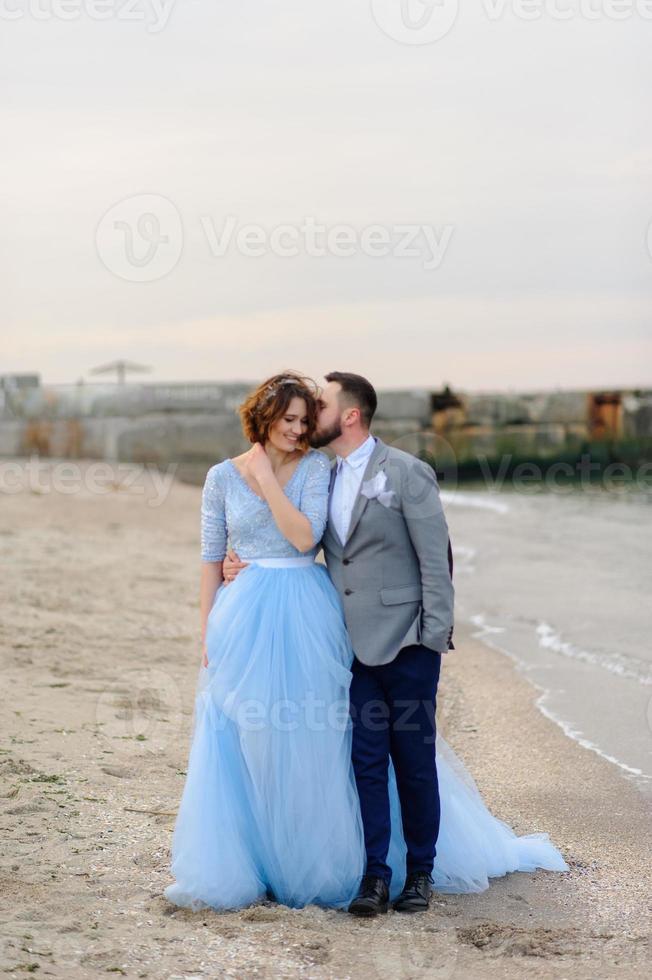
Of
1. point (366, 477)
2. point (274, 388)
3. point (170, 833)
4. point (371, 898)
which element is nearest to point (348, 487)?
point (366, 477)

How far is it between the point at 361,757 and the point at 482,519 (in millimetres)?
17768

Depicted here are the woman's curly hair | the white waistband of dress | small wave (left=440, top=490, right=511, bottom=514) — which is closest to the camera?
the woman's curly hair

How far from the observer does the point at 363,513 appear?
4133 mm

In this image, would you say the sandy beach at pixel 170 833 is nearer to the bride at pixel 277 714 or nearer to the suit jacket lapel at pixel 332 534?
the bride at pixel 277 714

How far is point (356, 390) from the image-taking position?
4.19 m

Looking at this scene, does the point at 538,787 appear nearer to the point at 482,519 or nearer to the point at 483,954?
the point at 483,954

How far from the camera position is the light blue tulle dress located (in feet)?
13.2

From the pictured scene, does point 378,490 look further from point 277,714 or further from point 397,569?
point 277,714

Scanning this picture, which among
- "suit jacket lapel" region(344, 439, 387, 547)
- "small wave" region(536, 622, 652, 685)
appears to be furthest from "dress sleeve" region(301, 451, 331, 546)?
"small wave" region(536, 622, 652, 685)

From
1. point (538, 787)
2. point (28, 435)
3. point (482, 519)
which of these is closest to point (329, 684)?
point (538, 787)

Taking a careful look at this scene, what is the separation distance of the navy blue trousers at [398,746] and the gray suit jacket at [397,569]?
0.30 feet

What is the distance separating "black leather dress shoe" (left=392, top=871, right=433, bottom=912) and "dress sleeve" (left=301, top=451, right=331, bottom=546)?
119 centimetres

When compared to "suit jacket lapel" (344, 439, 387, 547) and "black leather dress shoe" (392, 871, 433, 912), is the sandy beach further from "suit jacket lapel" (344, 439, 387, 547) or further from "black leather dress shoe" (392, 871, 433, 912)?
"suit jacket lapel" (344, 439, 387, 547)

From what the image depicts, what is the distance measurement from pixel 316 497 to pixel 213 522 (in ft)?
1.30
